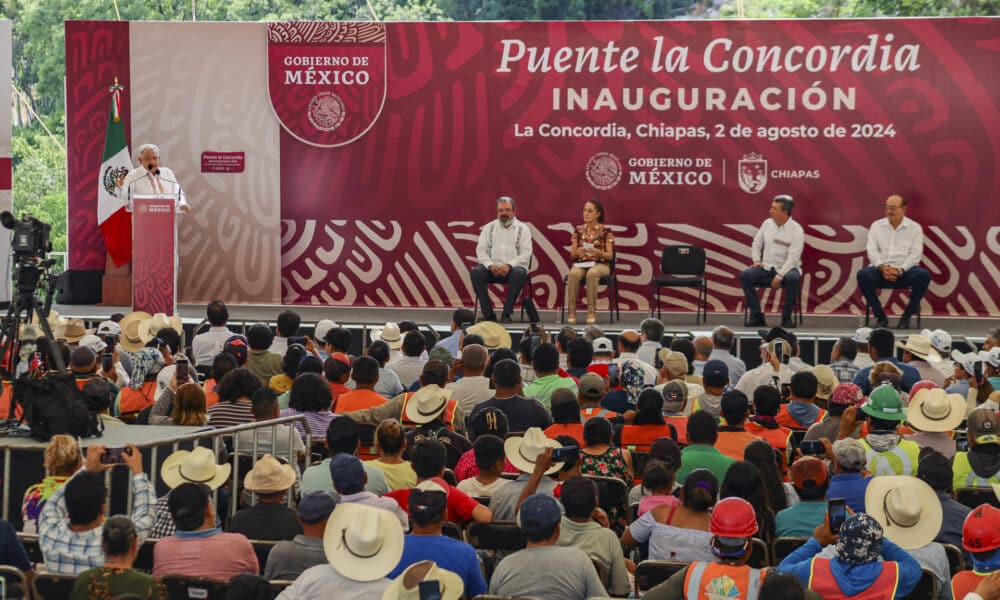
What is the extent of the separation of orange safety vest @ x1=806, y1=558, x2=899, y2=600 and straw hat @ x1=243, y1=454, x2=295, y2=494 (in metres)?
1.99

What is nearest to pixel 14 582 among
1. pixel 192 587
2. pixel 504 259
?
pixel 192 587

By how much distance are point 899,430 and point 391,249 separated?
8613 mm

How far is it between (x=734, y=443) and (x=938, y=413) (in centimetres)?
99

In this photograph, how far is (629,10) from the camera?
3291 cm

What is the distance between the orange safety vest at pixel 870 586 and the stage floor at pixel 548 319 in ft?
26.4

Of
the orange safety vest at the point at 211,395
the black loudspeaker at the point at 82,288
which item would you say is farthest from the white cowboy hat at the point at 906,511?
the black loudspeaker at the point at 82,288

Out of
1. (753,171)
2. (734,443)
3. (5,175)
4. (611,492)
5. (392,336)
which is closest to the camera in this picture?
(611,492)

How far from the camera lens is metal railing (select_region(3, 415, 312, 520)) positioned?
591cm

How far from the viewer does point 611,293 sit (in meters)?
14.1

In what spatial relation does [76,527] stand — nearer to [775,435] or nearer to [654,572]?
[654,572]

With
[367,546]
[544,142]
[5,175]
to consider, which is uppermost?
[544,142]

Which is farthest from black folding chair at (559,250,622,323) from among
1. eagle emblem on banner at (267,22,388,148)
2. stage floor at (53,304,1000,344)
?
eagle emblem on banner at (267,22,388,148)

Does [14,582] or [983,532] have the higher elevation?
[983,532]

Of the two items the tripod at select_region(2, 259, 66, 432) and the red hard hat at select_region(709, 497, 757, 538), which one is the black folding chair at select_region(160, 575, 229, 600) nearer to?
the red hard hat at select_region(709, 497, 757, 538)
